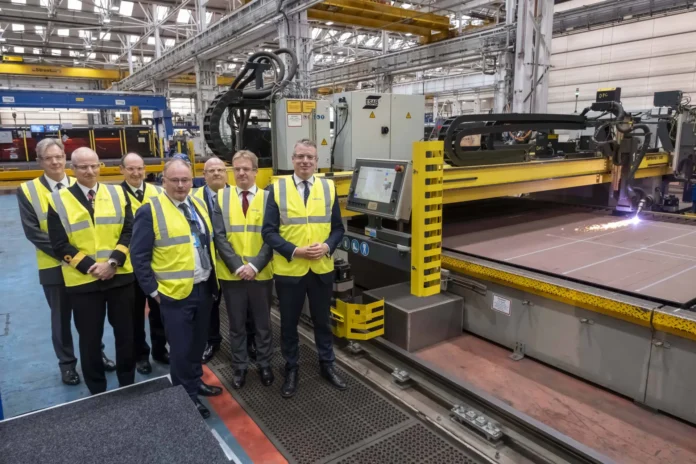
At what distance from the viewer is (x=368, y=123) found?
228 inches

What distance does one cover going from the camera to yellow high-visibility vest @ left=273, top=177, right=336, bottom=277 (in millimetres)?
3115

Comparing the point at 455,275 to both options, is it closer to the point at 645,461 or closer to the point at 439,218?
the point at 439,218

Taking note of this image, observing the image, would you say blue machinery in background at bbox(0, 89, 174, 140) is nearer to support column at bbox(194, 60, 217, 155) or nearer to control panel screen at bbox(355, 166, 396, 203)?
support column at bbox(194, 60, 217, 155)

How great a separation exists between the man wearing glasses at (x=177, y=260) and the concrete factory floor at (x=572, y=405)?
5.91ft

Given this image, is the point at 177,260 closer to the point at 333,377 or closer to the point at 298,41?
the point at 333,377

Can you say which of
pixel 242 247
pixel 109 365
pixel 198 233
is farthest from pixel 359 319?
pixel 109 365

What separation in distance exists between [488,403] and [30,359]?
148 inches

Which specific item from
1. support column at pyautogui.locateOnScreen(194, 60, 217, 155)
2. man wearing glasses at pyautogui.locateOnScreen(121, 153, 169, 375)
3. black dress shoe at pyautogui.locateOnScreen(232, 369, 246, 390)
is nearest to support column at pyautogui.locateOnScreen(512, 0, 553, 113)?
man wearing glasses at pyautogui.locateOnScreen(121, 153, 169, 375)

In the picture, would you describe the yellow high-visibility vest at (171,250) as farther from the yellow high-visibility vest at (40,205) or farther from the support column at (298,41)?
the support column at (298,41)

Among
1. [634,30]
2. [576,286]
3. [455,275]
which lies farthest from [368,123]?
[634,30]

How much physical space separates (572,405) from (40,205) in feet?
12.6

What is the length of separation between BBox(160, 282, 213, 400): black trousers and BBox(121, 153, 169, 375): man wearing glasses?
732mm

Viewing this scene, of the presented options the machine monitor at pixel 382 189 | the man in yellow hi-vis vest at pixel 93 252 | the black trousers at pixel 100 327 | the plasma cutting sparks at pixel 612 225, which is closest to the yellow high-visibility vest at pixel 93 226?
the man in yellow hi-vis vest at pixel 93 252

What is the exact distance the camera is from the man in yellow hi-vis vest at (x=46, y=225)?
3.15m
